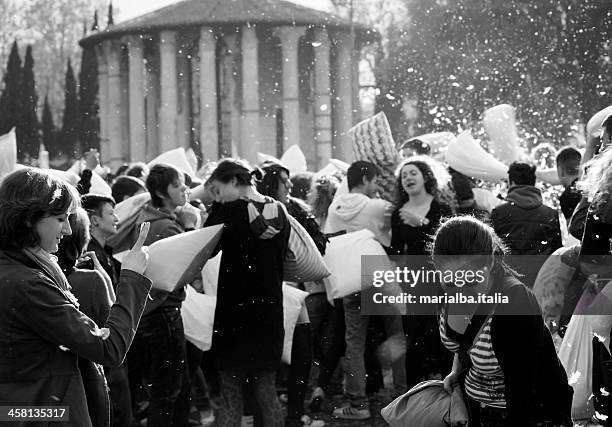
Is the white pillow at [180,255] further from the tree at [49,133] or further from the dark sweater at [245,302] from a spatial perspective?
the tree at [49,133]

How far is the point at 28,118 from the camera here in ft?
164

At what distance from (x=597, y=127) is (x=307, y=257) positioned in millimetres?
1855

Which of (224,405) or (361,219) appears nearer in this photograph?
(224,405)

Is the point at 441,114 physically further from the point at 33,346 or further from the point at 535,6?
the point at 33,346

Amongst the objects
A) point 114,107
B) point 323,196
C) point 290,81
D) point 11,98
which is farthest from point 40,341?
point 11,98

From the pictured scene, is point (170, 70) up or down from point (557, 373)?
up

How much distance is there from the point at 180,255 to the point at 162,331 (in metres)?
1.33

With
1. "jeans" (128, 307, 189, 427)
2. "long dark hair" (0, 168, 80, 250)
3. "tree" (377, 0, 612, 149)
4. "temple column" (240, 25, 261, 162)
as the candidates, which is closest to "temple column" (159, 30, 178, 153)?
"temple column" (240, 25, 261, 162)

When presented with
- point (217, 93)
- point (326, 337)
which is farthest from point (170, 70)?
point (326, 337)

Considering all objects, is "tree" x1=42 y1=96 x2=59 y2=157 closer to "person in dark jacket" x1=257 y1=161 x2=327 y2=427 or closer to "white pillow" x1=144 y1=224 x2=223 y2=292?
"person in dark jacket" x1=257 y1=161 x2=327 y2=427

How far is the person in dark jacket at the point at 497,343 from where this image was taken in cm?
377

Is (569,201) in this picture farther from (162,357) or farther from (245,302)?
(162,357)

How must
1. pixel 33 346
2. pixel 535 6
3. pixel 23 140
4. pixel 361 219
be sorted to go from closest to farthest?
1. pixel 33 346
2. pixel 361 219
3. pixel 535 6
4. pixel 23 140

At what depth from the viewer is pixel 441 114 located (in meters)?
40.2
